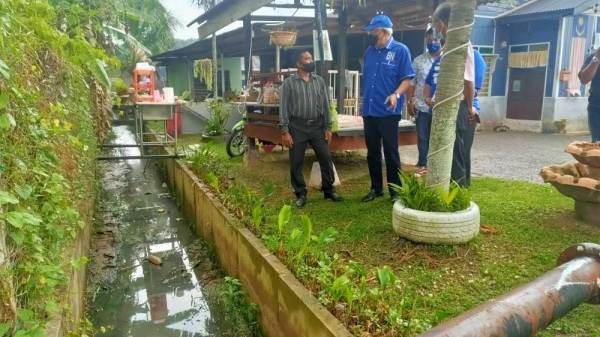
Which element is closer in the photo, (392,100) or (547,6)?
(392,100)

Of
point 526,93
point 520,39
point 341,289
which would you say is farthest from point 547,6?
point 341,289

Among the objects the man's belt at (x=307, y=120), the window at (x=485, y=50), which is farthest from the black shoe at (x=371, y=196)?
the window at (x=485, y=50)

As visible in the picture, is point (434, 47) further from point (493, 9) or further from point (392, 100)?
point (493, 9)

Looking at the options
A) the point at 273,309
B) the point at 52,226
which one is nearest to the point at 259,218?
the point at 273,309

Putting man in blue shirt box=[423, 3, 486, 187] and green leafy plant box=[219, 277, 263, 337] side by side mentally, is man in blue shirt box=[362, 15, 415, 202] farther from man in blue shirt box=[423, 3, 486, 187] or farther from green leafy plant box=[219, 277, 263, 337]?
green leafy plant box=[219, 277, 263, 337]

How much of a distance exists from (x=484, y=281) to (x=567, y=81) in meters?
12.4

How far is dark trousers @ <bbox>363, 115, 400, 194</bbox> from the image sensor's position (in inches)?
188

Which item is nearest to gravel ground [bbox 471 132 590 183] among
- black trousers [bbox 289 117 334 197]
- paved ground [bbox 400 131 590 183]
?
paved ground [bbox 400 131 590 183]

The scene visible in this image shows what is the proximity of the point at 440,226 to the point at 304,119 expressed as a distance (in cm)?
215

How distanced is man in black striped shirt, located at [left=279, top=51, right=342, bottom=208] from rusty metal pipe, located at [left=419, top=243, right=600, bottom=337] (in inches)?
139

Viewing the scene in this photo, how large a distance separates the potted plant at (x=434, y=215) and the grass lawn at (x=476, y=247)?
0.12m

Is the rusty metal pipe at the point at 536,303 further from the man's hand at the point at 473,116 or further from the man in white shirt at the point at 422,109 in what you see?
the man in white shirt at the point at 422,109

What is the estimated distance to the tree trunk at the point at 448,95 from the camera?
3471 mm

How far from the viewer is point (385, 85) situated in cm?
468
